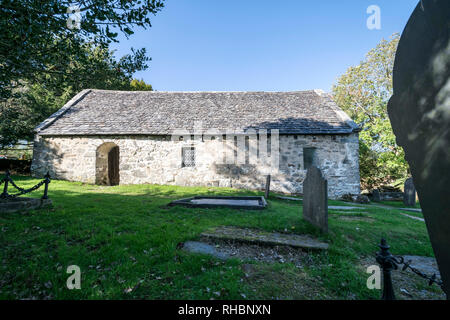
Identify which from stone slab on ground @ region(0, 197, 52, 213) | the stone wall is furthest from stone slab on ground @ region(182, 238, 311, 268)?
the stone wall

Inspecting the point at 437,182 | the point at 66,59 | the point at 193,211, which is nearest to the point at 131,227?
A: the point at 193,211

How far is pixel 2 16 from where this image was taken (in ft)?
10.6

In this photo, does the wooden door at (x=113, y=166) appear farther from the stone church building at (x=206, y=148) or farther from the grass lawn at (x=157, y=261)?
the grass lawn at (x=157, y=261)

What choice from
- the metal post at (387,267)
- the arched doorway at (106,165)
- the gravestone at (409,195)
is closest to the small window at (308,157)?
the gravestone at (409,195)

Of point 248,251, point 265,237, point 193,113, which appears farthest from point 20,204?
point 193,113

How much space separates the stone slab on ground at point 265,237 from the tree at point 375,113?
14.5 m

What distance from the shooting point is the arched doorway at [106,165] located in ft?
41.1

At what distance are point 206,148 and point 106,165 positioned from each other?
709 centimetres

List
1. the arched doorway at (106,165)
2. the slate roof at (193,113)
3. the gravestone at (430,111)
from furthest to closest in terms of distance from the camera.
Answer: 1. the arched doorway at (106,165)
2. the slate roof at (193,113)
3. the gravestone at (430,111)

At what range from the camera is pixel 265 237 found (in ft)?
13.1

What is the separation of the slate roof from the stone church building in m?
0.07

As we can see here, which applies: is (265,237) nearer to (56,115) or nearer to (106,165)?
(106,165)

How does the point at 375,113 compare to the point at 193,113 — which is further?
the point at 375,113

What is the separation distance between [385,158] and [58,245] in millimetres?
18665
